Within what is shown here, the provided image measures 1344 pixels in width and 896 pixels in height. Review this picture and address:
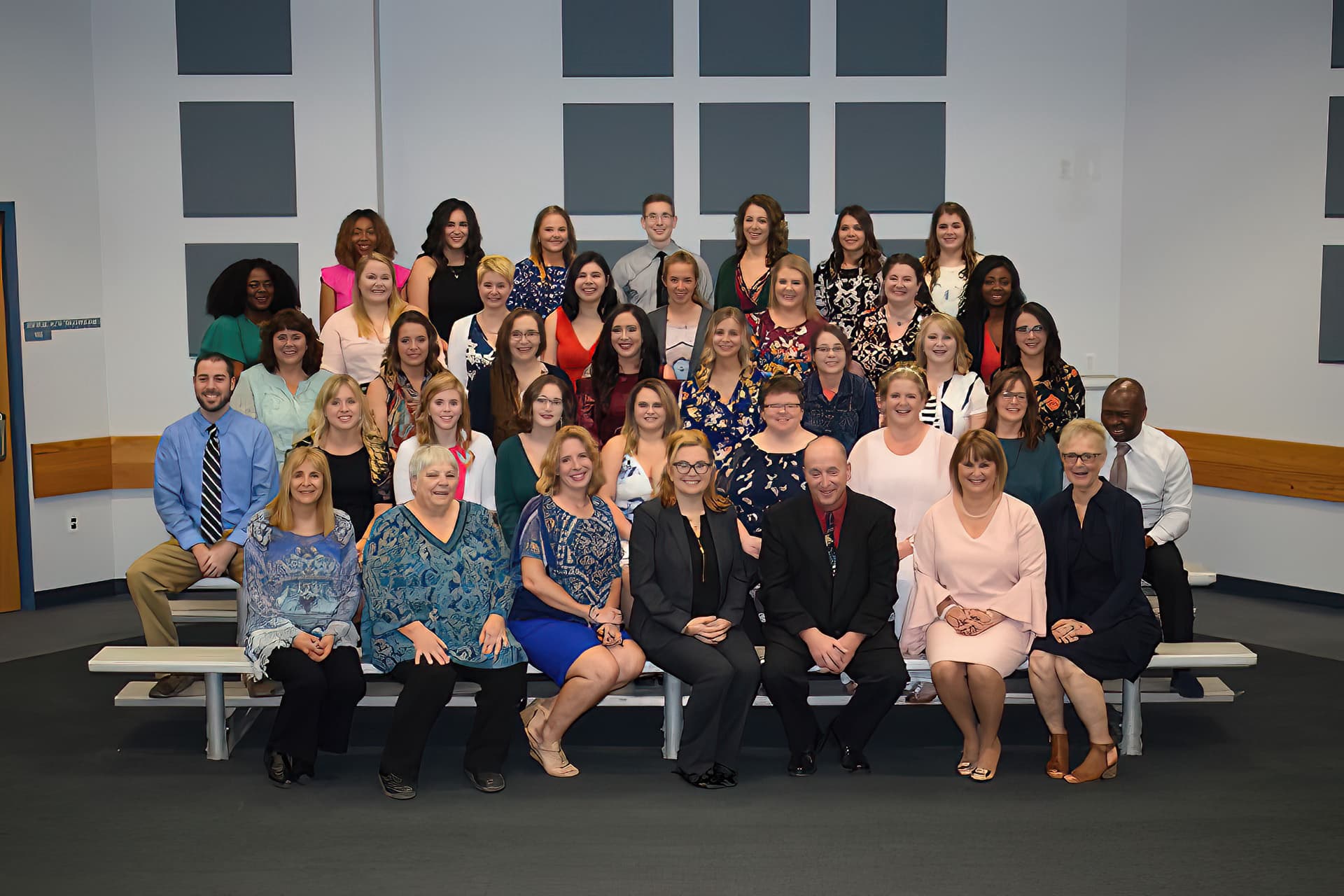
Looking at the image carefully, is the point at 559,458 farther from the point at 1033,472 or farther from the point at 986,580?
the point at 1033,472

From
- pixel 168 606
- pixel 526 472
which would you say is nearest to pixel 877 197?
pixel 526 472

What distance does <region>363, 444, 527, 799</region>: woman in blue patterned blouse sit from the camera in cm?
477

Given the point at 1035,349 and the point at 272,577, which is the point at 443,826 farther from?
the point at 1035,349

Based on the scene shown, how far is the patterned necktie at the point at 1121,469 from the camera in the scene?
5770 mm

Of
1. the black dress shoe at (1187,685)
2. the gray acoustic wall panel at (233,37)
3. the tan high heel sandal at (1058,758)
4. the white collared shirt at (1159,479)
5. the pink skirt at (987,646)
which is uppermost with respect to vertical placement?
the gray acoustic wall panel at (233,37)

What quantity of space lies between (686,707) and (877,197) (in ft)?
13.7

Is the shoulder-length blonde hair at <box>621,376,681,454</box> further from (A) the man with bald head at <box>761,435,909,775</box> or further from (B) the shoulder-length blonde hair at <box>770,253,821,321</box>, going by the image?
(B) the shoulder-length blonde hair at <box>770,253,821,321</box>

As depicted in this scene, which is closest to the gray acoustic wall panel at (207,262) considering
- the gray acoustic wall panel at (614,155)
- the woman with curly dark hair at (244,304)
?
the woman with curly dark hair at (244,304)

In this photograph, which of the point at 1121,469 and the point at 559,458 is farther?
the point at 1121,469

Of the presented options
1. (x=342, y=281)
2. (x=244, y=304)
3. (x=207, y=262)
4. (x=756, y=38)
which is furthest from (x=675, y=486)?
(x=207, y=262)

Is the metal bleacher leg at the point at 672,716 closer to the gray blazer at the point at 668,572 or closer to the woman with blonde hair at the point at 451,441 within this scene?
the gray blazer at the point at 668,572

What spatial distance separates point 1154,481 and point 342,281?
4.09 meters

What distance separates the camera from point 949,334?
5.68 m

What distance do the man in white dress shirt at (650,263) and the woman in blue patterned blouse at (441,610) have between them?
197cm
